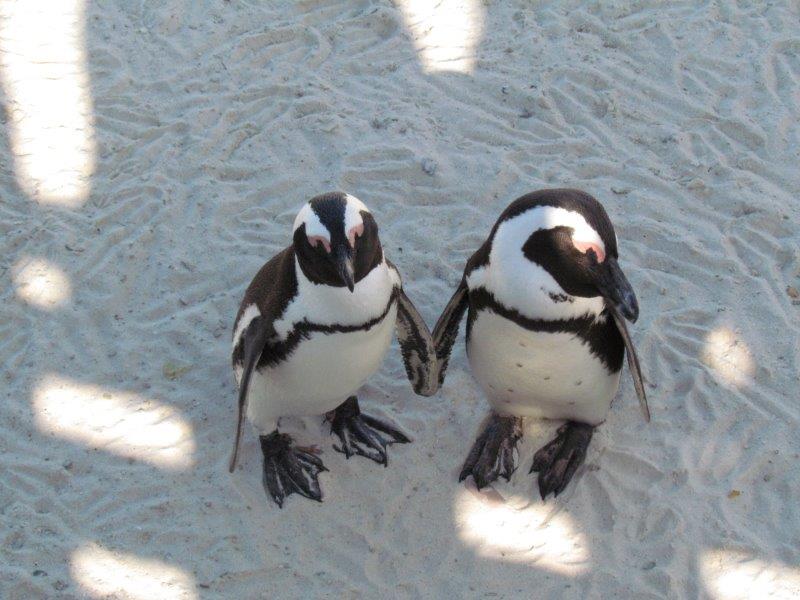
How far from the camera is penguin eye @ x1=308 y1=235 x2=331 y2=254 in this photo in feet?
6.44

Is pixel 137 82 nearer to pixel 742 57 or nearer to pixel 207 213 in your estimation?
pixel 207 213

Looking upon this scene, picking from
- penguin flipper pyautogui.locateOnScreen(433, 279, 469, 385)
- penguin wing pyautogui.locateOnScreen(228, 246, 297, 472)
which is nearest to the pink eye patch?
penguin flipper pyautogui.locateOnScreen(433, 279, 469, 385)

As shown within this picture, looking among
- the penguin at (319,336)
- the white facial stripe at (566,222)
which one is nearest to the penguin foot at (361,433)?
the penguin at (319,336)

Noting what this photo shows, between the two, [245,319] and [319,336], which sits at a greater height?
[319,336]

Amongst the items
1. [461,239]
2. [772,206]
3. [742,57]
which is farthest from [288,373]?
[742,57]

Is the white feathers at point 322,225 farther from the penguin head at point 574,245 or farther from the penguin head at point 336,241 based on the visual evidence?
the penguin head at point 574,245

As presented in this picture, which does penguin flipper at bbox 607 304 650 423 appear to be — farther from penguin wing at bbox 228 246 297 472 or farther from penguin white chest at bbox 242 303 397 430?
penguin wing at bbox 228 246 297 472

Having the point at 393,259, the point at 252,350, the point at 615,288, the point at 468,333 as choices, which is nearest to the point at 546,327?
the point at 615,288

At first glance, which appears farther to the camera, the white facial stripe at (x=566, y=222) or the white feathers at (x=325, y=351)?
the white feathers at (x=325, y=351)

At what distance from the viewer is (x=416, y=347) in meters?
2.43

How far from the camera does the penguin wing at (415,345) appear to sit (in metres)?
2.35

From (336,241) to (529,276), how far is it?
42cm

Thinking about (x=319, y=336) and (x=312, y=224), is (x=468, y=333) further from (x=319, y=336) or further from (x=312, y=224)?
(x=312, y=224)

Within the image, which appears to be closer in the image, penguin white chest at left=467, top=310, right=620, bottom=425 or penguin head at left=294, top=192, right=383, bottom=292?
penguin head at left=294, top=192, right=383, bottom=292
